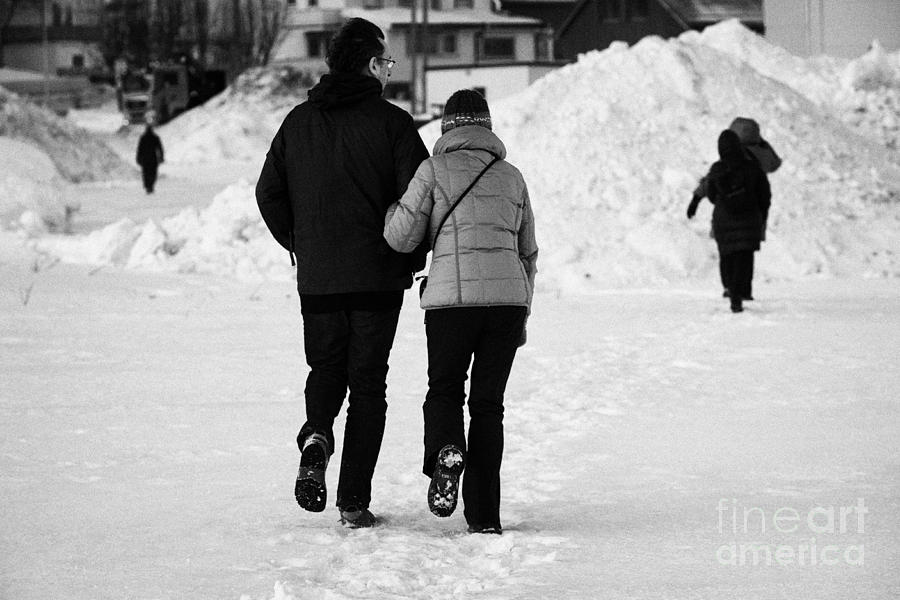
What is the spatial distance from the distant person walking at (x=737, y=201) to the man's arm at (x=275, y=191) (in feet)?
24.7

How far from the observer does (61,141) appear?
39.2m

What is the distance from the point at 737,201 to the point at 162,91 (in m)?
48.8

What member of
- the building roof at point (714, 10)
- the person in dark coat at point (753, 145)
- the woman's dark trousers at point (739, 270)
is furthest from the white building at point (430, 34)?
the woman's dark trousers at point (739, 270)

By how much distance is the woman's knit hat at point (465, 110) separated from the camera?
544 cm

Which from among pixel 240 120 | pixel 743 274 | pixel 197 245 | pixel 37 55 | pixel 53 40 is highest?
pixel 53 40

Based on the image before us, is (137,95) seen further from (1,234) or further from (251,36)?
(1,234)

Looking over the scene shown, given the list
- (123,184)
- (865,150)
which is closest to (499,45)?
(123,184)

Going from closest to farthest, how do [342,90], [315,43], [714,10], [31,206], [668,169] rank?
[342,90] < [668,169] < [31,206] < [714,10] < [315,43]

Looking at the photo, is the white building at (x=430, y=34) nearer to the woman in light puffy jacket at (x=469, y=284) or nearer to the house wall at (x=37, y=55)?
the house wall at (x=37, y=55)

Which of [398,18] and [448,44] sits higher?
[398,18]

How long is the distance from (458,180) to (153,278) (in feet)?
38.9

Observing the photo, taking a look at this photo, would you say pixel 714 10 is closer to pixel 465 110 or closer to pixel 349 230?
pixel 465 110

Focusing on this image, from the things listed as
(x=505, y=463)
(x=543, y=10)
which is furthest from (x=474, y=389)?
(x=543, y=10)

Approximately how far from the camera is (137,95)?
57.5 m
